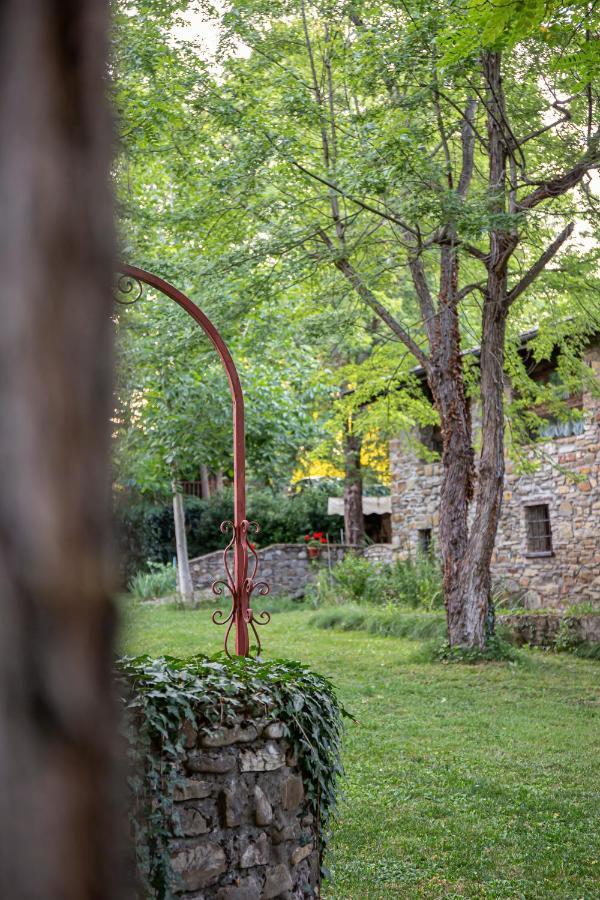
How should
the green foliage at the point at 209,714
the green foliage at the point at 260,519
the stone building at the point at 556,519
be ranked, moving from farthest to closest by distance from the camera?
the green foliage at the point at 260,519 → the stone building at the point at 556,519 → the green foliage at the point at 209,714

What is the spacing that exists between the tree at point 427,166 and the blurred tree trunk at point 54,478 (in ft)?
27.4

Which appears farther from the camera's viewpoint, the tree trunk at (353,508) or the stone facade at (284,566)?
the tree trunk at (353,508)

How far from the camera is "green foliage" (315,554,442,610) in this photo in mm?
15570

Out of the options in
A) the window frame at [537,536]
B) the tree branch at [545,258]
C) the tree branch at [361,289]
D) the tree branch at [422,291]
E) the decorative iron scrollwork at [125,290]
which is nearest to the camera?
the decorative iron scrollwork at [125,290]

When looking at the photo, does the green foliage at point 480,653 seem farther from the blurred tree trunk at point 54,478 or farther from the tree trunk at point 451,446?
the blurred tree trunk at point 54,478

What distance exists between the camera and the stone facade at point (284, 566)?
2047 centimetres

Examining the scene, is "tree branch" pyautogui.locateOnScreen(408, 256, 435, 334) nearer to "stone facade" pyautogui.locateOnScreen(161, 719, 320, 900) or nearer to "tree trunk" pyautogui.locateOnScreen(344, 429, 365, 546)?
"stone facade" pyautogui.locateOnScreen(161, 719, 320, 900)

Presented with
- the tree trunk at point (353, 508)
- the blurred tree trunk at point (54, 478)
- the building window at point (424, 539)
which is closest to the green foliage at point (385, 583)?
the building window at point (424, 539)

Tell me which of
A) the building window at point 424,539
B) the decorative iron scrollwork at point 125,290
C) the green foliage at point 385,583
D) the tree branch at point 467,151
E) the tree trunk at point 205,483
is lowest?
the green foliage at point 385,583

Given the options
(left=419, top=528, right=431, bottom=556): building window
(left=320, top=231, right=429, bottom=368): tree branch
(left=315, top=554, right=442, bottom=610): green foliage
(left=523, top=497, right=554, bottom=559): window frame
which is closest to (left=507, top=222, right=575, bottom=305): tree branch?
(left=320, top=231, right=429, bottom=368): tree branch

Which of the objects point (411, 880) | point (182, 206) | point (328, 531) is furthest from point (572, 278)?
point (328, 531)

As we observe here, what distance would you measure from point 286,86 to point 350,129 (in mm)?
1220

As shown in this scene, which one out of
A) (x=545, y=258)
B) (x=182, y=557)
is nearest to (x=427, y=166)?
(x=545, y=258)

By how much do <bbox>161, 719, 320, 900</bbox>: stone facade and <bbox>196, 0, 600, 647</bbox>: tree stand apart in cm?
637
